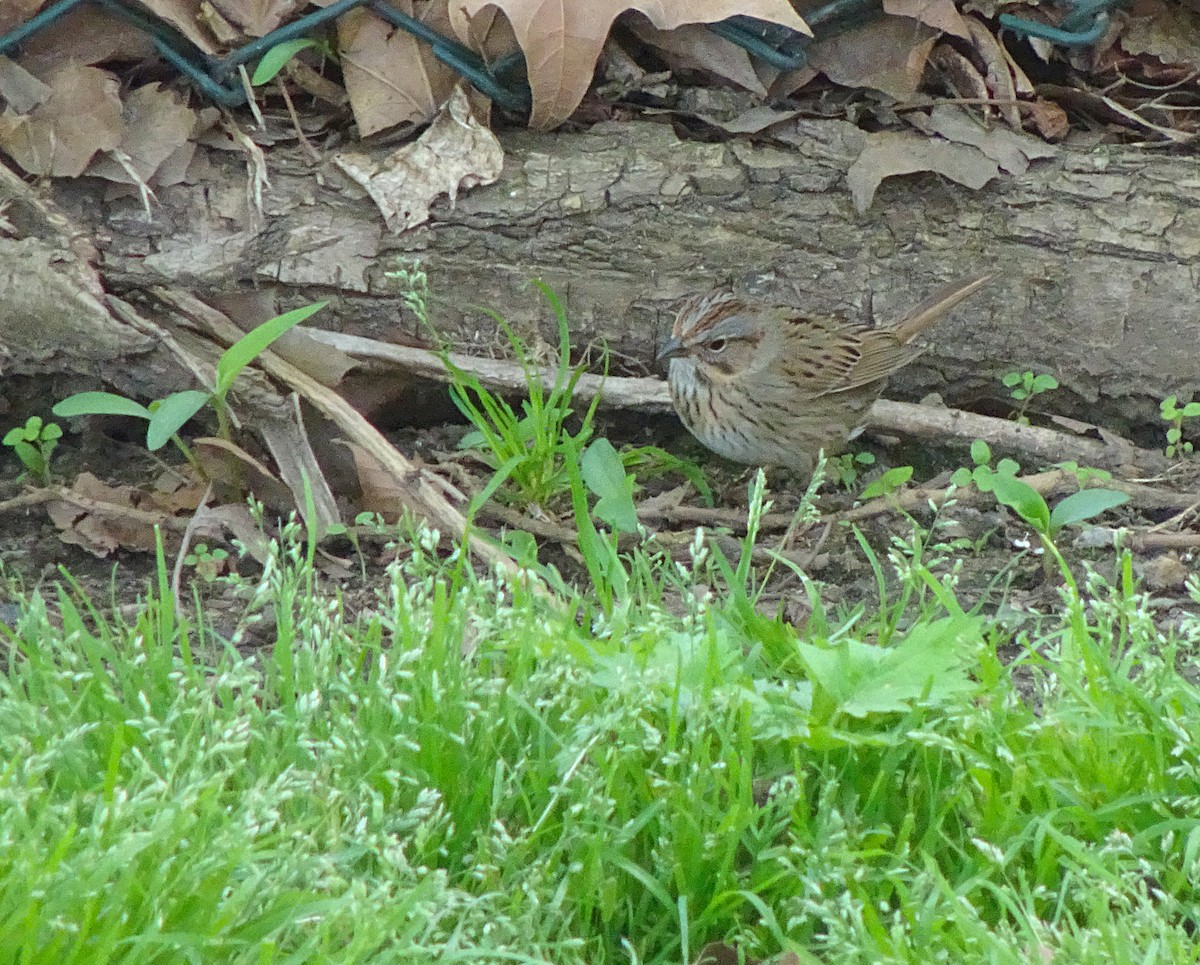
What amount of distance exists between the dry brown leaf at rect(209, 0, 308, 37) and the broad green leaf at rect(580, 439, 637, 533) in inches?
68.5

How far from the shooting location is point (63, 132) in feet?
15.3

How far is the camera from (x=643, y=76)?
507 cm

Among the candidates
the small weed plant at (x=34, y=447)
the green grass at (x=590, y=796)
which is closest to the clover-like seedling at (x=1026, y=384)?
the green grass at (x=590, y=796)

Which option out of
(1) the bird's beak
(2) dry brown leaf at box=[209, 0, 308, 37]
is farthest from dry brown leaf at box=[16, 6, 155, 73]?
(1) the bird's beak

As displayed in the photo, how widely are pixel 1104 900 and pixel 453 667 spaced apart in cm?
130

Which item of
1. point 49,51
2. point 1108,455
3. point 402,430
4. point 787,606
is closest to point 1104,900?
point 787,606

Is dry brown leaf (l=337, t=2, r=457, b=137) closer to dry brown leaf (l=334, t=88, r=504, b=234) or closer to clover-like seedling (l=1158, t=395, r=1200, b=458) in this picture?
dry brown leaf (l=334, t=88, r=504, b=234)

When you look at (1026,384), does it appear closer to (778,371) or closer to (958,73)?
(778,371)

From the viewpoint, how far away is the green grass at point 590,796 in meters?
2.40

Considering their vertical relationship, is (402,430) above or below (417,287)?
below

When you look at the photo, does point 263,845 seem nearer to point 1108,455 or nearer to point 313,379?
point 313,379

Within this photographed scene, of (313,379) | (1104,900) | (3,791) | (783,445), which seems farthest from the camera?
(783,445)

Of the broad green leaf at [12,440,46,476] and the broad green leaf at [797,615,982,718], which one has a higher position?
the broad green leaf at [797,615,982,718]

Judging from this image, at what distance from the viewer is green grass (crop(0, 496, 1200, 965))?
2402 millimetres
